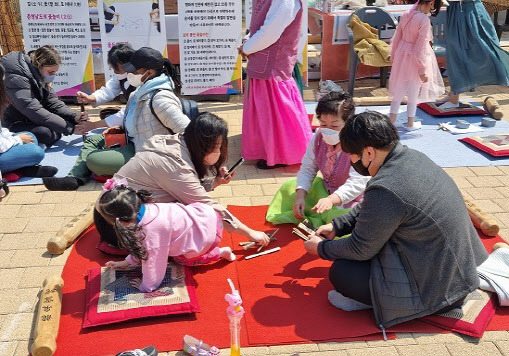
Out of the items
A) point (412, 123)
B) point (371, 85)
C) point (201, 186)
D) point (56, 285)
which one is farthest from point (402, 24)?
point (56, 285)

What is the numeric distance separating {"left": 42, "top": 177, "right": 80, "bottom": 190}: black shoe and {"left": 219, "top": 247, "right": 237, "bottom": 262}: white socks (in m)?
1.77

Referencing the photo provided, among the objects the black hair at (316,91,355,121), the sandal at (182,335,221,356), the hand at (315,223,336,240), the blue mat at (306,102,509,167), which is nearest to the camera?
the sandal at (182,335,221,356)

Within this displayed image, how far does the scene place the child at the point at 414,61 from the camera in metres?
5.67

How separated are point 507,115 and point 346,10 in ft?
8.87

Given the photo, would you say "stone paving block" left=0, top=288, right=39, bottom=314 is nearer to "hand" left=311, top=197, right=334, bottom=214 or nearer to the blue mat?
"hand" left=311, top=197, right=334, bottom=214

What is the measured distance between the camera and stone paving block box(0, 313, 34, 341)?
9.82 ft

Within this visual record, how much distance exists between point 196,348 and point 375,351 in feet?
2.85

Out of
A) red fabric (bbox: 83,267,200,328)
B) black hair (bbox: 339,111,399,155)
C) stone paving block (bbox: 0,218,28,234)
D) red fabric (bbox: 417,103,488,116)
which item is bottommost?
stone paving block (bbox: 0,218,28,234)

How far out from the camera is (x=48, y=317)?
299 centimetres

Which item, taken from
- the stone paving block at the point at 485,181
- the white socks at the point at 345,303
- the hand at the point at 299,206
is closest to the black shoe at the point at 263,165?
the hand at the point at 299,206

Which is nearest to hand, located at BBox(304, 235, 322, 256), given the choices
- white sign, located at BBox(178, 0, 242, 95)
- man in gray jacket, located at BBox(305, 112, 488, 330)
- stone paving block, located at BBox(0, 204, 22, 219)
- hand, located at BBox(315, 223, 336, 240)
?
hand, located at BBox(315, 223, 336, 240)

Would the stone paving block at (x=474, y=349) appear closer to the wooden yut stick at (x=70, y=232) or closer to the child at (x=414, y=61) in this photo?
the wooden yut stick at (x=70, y=232)

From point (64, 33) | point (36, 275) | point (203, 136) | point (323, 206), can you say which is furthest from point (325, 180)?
point (64, 33)

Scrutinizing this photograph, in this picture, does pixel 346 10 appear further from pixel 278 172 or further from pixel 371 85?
pixel 278 172
